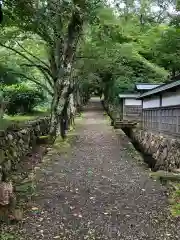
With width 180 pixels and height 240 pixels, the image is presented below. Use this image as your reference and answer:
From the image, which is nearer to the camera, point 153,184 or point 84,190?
point 84,190

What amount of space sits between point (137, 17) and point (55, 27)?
2099 centimetres

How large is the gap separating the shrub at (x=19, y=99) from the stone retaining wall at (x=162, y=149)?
24.6ft

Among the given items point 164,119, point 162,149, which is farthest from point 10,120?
point 164,119

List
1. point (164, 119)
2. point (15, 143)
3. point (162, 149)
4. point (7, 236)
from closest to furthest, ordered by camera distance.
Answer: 1. point (7, 236)
2. point (15, 143)
3. point (162, 149)
4. point (164, 119)

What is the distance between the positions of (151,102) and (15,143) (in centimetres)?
1126

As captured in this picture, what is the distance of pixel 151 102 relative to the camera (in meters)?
20.2

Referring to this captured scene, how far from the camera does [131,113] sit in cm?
2784

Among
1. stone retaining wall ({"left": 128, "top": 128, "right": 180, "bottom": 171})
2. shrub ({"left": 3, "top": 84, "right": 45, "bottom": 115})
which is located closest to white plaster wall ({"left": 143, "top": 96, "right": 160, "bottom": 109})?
stone retaining wall ({"left": 128, "top": 128, "right": 180, "bottom": 171})

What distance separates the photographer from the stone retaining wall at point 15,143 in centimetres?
926

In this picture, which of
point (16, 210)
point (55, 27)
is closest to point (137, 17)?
point (55, 27)

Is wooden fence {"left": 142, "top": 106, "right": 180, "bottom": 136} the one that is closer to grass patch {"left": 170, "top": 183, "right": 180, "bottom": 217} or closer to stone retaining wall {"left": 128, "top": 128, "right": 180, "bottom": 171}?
stone retaining wall {"left": 128, "top": 128, "right": 180, "bottom": 171}

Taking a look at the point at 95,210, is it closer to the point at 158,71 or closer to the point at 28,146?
the point at 28,146

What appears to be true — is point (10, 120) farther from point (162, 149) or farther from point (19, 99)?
point (162, 149)

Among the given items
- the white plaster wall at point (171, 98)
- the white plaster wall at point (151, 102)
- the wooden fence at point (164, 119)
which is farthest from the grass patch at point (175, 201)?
the white plaster wall at point (151, 102)
